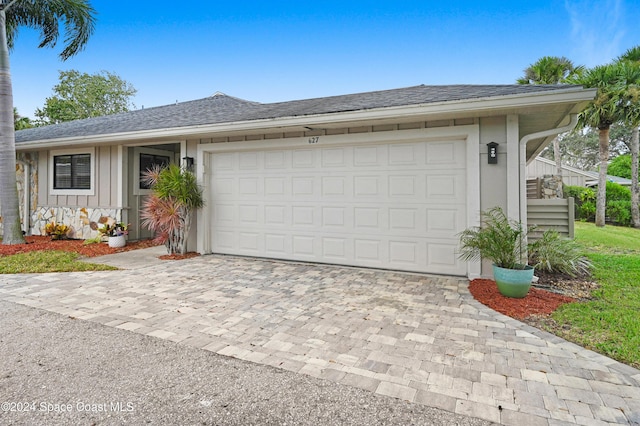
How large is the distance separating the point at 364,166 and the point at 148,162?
6011 millimetres

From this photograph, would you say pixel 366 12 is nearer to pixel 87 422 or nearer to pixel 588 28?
pixel 588 28

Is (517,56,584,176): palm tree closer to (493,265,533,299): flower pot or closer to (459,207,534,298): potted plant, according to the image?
(459,207,534,298): potted plant

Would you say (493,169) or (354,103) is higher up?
(354,103)

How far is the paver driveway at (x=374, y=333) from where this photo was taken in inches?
83.8

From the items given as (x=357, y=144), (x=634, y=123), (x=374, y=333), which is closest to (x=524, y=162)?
(x=357, y=144)

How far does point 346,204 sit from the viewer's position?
5.88 meters

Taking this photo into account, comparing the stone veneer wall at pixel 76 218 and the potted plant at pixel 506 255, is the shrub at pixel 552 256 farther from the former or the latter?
the stone veneer wall at pixel 76 218

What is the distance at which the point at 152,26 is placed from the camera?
13336 millimetres

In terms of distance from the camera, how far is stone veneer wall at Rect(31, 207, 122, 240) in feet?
27.8

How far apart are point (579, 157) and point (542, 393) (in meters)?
40.3

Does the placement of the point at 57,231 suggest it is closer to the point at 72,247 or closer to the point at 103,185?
the point at 72,247

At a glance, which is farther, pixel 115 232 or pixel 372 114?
pixel 115 232

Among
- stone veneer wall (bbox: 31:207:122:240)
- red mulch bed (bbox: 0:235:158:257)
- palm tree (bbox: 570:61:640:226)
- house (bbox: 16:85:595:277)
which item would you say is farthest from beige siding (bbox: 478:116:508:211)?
palm tree (bbox: 570:61:640:226)

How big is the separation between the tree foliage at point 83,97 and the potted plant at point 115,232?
23876 mm
